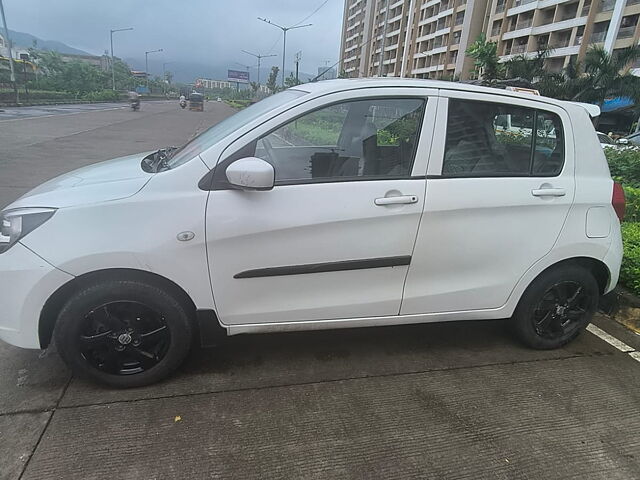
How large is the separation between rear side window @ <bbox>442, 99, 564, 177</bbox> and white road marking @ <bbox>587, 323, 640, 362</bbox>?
1.50 meters

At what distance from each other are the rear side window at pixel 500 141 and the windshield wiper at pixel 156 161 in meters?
1.65

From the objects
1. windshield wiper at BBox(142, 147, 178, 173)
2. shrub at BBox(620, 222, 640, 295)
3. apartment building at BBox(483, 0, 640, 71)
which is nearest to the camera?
windshield wiper at BBox(142, 147, 178, 173)

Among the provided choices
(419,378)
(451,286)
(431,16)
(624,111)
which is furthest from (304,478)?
(431,16)

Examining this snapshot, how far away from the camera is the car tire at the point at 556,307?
113 inches

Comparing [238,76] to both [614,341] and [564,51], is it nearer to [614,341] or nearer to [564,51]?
[564,51]

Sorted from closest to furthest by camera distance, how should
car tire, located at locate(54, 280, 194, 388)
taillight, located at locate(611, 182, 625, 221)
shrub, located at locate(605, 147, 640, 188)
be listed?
car tire, located at locate(54, 280, 194, 388) < taillight, located at locate(611, 182, 625, 221) < shrub, located at locate(605, 147, 640, 188)

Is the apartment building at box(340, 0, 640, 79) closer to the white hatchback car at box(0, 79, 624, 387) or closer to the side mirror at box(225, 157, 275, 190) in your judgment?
the white hatchback car at box(0, 79, 624, 387)

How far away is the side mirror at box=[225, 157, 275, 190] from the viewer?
2111 millimetres

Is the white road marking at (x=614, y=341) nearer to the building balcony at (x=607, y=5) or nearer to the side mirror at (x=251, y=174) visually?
the side mirror at (x=251, y=174)

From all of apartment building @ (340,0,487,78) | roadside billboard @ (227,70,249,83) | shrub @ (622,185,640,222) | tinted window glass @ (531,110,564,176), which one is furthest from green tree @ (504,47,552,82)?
roadside billboard @ (227,70,249,83)

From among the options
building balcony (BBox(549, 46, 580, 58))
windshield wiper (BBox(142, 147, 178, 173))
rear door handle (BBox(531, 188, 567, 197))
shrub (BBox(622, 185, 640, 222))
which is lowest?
shrub (BBox(622, 185, 640, 222))

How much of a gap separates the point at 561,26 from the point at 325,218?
46.4 m

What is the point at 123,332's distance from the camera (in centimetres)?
234

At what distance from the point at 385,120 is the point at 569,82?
86.7 feet
